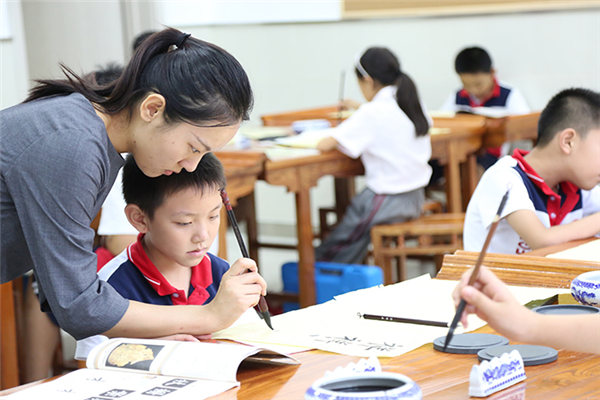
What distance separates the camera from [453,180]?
3871 millimetres

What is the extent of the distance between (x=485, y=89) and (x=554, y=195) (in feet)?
9.14

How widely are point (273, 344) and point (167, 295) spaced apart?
1.19ft

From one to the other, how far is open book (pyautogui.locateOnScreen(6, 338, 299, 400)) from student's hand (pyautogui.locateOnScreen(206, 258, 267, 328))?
116 millimetres

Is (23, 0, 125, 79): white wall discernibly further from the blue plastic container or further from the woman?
the woman

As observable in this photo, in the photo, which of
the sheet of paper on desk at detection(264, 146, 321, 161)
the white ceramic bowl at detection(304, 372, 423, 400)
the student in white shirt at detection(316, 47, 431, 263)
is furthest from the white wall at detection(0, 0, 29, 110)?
the white ceramic bowl at detection(304, 372, 423, 400)

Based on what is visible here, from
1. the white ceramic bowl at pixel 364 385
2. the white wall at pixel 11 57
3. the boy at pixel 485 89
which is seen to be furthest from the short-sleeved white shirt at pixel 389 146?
the white ceramic bowl at pixel 364 385

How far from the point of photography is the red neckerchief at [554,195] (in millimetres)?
2092

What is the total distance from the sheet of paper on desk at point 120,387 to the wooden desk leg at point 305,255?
88.4 inches

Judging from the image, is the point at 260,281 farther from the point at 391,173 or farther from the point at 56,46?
the point at 56,46

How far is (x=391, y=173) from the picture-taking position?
143 inches

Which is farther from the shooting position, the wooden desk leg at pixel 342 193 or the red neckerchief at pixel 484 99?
the red neckerchief at pixel 484 99

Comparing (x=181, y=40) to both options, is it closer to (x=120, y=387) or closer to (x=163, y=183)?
Result: (x=163, y=183)

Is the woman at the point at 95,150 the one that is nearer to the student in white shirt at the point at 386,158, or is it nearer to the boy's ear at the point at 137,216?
the boy's ear at the point at 137,216

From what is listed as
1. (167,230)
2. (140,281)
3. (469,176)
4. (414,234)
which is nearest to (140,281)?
(140,281)
